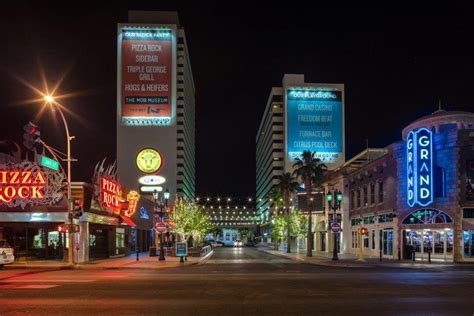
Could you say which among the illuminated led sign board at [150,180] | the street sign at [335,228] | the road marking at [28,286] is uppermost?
the illuminated led sign board at [150,180]

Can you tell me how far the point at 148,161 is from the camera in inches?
4882

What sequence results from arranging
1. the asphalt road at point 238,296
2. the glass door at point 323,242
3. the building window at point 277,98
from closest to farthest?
1. the asphalt road at point 238,296
2. the glass door at point 323,242
3. the building window at point 277,98

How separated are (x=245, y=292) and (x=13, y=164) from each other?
87.5 ft

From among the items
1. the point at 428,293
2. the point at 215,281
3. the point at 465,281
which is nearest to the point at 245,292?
the point at 215,281

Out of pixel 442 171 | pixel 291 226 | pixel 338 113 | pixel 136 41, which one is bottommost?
pixel 291 226

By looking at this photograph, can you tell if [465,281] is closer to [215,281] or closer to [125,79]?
[215,281]

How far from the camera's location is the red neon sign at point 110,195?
1747 inches

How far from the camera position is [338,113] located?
14775 cm

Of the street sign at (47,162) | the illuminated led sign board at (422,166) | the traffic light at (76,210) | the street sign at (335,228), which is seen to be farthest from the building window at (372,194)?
the street sign at (47,162)

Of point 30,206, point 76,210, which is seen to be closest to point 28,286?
point 76,210

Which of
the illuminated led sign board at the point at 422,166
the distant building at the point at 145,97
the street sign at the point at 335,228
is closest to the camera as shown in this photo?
the illuminated led sign board at the point at 422,166

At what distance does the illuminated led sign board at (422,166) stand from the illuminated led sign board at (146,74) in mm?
89182

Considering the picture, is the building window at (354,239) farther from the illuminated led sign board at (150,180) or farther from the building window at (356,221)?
the illuminated led sign board at (150,180)

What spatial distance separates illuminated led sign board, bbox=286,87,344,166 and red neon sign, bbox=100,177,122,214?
98.1 meters
